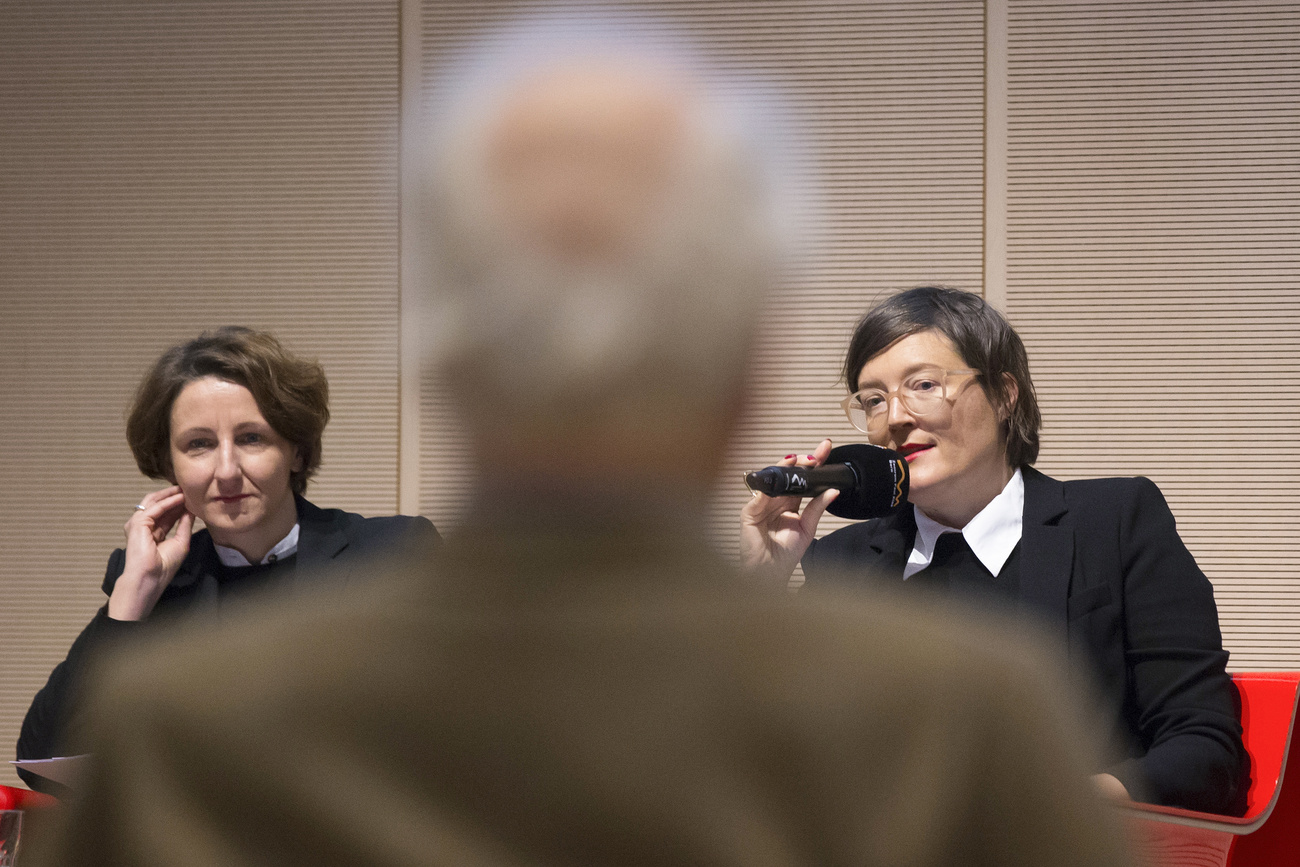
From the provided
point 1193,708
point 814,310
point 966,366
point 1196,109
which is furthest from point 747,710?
point 1196,109

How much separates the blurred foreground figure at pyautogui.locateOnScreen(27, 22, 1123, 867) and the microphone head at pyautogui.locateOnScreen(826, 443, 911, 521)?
4.90 ft

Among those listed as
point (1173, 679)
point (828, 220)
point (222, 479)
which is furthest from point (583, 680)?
point (828, 220)

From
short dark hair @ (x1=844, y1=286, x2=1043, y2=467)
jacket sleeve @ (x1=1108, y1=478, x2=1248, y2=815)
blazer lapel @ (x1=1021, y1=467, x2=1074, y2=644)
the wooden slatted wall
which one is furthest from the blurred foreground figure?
the wooden slatted wall

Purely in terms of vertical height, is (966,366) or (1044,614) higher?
(966,366)

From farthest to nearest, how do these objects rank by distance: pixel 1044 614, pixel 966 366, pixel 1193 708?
pixel 966 366, pixel 1044 614, pixel 1193 708

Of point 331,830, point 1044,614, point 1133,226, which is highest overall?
point 1133,226

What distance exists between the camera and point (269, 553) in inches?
91.7

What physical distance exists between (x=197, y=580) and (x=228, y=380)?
1.36 ft

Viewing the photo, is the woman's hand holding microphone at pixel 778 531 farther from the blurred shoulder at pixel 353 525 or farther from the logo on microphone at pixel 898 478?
the blurred shoulder at pixel 353 525

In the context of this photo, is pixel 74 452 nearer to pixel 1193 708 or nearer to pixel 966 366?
pixel 966 366

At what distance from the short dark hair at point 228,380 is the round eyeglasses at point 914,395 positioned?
1112 mm

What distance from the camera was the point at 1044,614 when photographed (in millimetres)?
1918

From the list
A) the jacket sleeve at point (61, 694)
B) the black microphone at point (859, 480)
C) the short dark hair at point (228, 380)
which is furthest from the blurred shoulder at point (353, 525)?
the black microphone at point (859, 480)

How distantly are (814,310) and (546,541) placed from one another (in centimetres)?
333
